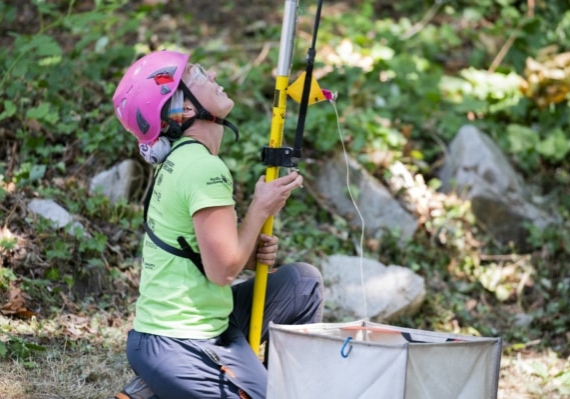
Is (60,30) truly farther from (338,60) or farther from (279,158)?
(279,158)

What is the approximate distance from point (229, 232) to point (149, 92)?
1.89 ft

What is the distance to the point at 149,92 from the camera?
9.40 ft

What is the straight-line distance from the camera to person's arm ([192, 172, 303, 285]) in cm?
275

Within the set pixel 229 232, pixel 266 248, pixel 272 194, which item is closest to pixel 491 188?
pixel 266 248

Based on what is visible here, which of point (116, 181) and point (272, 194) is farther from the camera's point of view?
point (116, 181)

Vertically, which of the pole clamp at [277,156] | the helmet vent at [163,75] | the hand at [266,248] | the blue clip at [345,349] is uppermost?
the helmet vent at [163,75]

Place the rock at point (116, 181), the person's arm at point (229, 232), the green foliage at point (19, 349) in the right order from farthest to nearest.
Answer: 1. the rock at point (116, 181)
2. the green foliage at point (19, 349)
3. the person's arm at point (229, 232)

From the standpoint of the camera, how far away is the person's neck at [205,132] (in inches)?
116

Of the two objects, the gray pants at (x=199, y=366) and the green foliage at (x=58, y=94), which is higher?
the green foliage at (x=58, y=94)

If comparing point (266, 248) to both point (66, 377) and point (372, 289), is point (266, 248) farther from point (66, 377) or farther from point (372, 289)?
point (372, 289)

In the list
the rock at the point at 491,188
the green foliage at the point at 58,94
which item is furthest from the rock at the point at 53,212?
the rock at the point at 491,188

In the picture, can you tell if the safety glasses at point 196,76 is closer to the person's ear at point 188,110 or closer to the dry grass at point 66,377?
the person's ear at point 188,110

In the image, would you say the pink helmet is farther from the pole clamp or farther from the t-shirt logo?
the pole clamp

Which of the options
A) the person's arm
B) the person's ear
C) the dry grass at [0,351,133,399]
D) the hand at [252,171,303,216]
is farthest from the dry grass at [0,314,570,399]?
the person's ear
